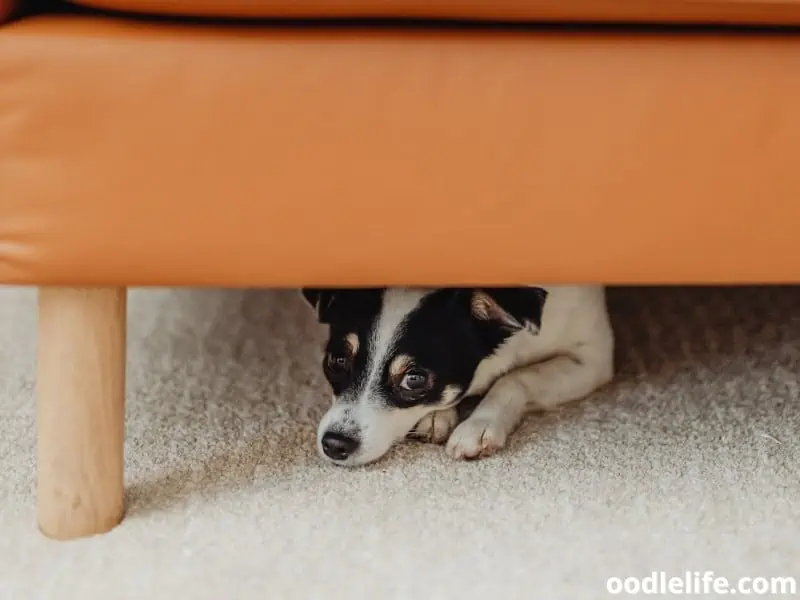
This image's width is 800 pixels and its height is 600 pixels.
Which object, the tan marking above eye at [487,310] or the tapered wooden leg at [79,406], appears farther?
the tan marking above eye at [487,310]

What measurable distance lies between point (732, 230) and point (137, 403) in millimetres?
776

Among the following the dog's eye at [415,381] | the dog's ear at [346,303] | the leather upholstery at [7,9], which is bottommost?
the dog's eye at [415,381]

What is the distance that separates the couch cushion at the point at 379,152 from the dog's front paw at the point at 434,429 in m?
0.35

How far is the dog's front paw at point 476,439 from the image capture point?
44.2 inches

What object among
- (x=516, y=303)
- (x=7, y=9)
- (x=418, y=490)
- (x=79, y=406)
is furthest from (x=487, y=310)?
(x=7, y=9)

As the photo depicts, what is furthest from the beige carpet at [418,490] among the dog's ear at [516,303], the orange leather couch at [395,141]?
the orange leather couch at [395,141]

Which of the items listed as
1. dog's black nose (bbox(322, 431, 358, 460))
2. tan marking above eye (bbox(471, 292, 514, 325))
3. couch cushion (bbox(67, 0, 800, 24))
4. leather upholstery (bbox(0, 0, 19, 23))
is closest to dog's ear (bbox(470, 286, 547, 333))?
tan marking above eye (bbox(471, 292, 514, 325))

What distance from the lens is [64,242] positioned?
0.85 m

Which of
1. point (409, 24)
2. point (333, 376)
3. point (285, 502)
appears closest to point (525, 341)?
point (333, 376)

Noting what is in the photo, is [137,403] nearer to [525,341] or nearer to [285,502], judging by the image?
[285,502]

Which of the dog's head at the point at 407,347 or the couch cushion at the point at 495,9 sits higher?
the couch cushion at the point at 495,9

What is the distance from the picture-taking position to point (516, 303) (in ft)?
3.85

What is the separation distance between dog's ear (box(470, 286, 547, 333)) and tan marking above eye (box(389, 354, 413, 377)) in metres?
0.11

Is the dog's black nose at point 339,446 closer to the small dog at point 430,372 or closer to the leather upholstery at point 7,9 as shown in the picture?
the small dog at point 430,372
